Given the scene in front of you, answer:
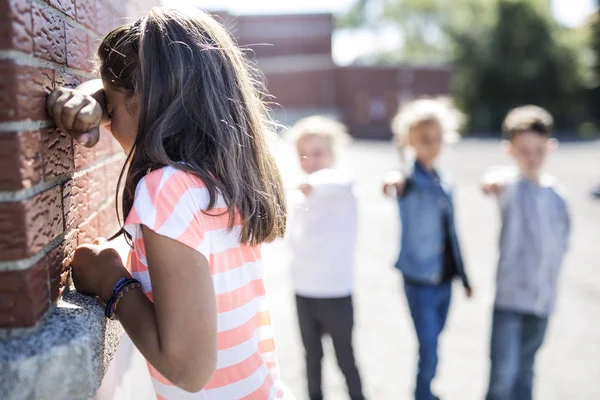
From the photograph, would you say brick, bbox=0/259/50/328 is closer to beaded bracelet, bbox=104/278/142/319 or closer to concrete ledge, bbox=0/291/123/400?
concrete ledge, bbox=0/291/123/400

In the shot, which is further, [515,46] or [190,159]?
[515,46]

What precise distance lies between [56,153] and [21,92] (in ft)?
0.73

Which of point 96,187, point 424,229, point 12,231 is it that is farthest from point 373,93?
point 12,231

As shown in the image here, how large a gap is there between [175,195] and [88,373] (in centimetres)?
37

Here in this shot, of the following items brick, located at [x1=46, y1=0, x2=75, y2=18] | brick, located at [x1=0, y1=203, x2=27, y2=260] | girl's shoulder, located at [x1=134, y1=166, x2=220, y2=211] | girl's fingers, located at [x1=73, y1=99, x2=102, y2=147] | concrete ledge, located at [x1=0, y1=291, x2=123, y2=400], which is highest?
brick, located at [x1=46, y1=0, x2=75, y2=18]

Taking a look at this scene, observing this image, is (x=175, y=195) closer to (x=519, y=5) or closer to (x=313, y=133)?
(x=313, y=133)

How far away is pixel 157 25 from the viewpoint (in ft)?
4.05

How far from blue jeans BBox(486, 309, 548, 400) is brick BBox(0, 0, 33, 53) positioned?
10.4 ft

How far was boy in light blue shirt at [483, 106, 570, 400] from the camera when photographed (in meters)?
3.41

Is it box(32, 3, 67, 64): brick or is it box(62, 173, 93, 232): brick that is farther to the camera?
box(62, 173, 93, 232): brick

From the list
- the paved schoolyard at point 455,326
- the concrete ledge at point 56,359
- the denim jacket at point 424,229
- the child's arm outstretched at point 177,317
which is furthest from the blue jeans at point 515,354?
the concrete ledge at point 56,359

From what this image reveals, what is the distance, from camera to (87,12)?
148 cm

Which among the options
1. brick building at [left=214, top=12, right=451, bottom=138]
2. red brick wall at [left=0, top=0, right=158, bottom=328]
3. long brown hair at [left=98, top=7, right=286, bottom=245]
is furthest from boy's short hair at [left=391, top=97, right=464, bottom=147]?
brick building at [left=214, top=12, right=451, bottom=138]

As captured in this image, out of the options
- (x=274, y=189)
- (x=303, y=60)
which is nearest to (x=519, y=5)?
(x=303, y=60)
